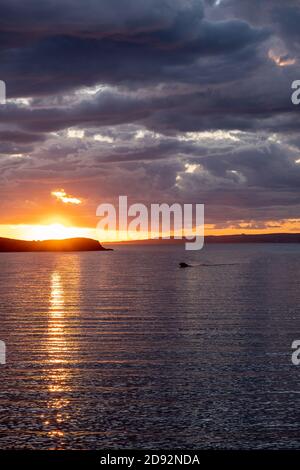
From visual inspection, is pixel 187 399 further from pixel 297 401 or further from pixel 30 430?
pixel 30 430

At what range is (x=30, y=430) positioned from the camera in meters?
31.4

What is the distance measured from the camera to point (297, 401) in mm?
36281

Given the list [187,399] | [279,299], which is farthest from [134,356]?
[279,299]

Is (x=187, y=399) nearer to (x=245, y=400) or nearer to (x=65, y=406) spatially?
(x=245, y=400)

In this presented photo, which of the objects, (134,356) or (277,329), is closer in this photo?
(134,356)

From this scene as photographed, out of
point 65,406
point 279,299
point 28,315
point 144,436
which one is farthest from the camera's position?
point 279,299

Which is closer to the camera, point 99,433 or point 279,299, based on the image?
point 99,433
